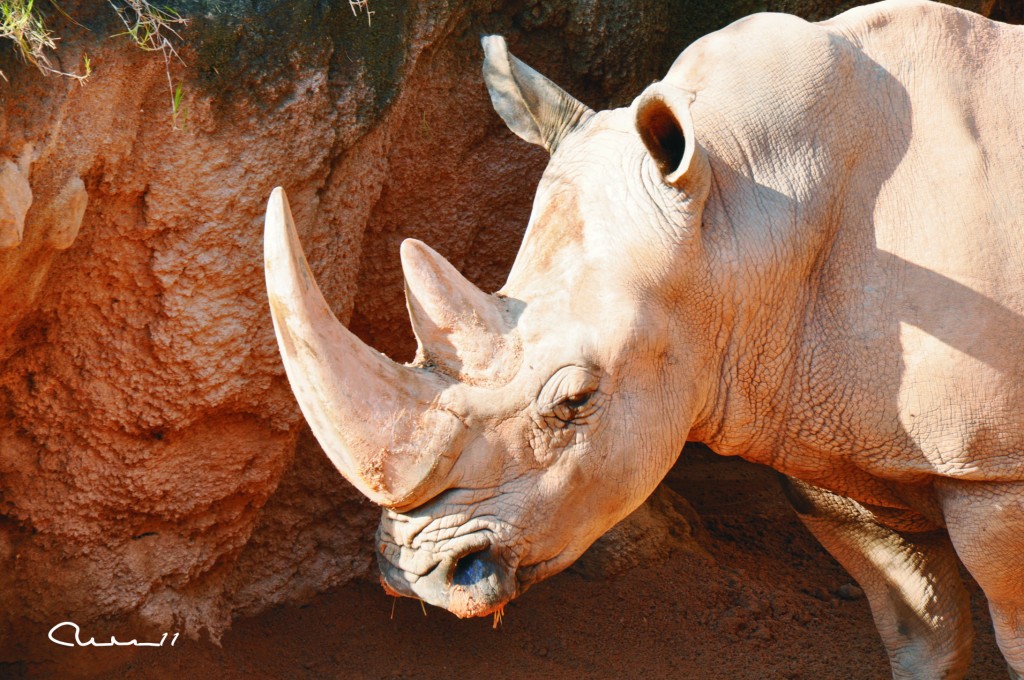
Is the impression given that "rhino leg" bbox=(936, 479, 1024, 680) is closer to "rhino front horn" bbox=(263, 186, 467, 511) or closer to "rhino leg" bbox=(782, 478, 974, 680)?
"rhino leg" bbox=(782, 478, 974, 680)

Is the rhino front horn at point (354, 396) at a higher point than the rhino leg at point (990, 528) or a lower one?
higher

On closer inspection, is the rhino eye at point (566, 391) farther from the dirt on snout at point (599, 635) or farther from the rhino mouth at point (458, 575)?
the dirt on snout at point (599, 635)

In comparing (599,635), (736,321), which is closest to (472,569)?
(736,321)

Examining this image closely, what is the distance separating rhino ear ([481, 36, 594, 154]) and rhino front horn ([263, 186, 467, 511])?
1.18 m

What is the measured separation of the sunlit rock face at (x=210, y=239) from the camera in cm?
390

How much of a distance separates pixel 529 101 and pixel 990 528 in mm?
2008

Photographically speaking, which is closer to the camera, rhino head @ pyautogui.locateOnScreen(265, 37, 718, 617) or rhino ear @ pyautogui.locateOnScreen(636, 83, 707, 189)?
rhino head @ pyautogui.locateOnScreen(265, 37, 718, 617)

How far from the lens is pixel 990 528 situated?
3594 mm

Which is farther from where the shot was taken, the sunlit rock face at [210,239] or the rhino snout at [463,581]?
the sunlit rock face at [210,239]

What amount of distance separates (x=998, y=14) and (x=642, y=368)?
3.96 m

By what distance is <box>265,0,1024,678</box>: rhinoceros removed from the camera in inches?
125

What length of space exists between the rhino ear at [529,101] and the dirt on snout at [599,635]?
2.12 meters
